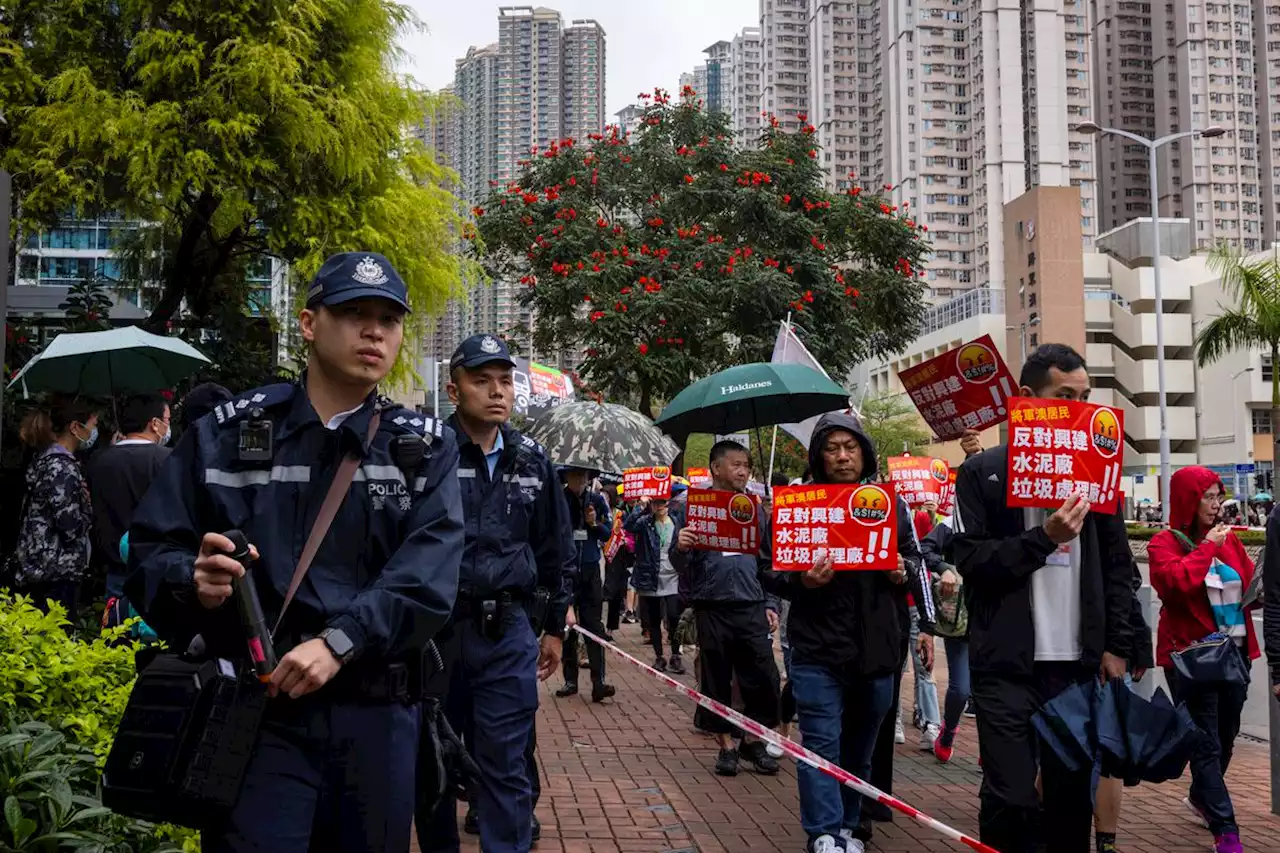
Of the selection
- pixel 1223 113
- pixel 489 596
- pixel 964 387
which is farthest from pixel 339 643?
pixel 1223 113

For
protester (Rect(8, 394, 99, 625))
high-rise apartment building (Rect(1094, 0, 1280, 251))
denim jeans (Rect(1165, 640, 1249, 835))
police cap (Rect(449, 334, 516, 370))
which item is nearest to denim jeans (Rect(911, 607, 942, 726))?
denim jeans (Rect(1165, 640, 1249, 835))

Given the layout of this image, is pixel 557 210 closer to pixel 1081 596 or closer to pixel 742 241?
pixel 742 241

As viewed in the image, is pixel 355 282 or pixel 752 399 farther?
pixel 752 399

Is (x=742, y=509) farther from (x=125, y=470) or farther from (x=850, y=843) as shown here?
(x=125, y=470)

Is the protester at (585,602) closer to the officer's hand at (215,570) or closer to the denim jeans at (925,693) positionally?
the denim jeans at (925,693)

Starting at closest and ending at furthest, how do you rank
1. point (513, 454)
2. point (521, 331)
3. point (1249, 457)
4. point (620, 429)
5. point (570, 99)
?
point (513, 454) < point (620, 429) < point (521, 331) < point (1249, 457) < point (570, 99)

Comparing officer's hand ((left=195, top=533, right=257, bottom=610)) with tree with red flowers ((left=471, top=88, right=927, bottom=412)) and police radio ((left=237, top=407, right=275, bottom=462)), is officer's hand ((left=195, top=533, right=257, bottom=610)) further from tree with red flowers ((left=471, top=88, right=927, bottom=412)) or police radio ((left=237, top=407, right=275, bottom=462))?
tree with red flowers ((left=471, top=88, right=927, bottom=412))

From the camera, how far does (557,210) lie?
18.9 metres

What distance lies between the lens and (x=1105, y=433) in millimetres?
4523

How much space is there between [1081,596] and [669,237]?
47.3ft

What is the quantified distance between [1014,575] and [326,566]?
258 centimetres

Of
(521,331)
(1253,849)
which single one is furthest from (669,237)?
(1253,849)

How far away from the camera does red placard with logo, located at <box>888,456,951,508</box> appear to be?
35.9 feet

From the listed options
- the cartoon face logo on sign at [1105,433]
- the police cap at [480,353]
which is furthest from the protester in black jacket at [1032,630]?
the police cap at [480,353]
